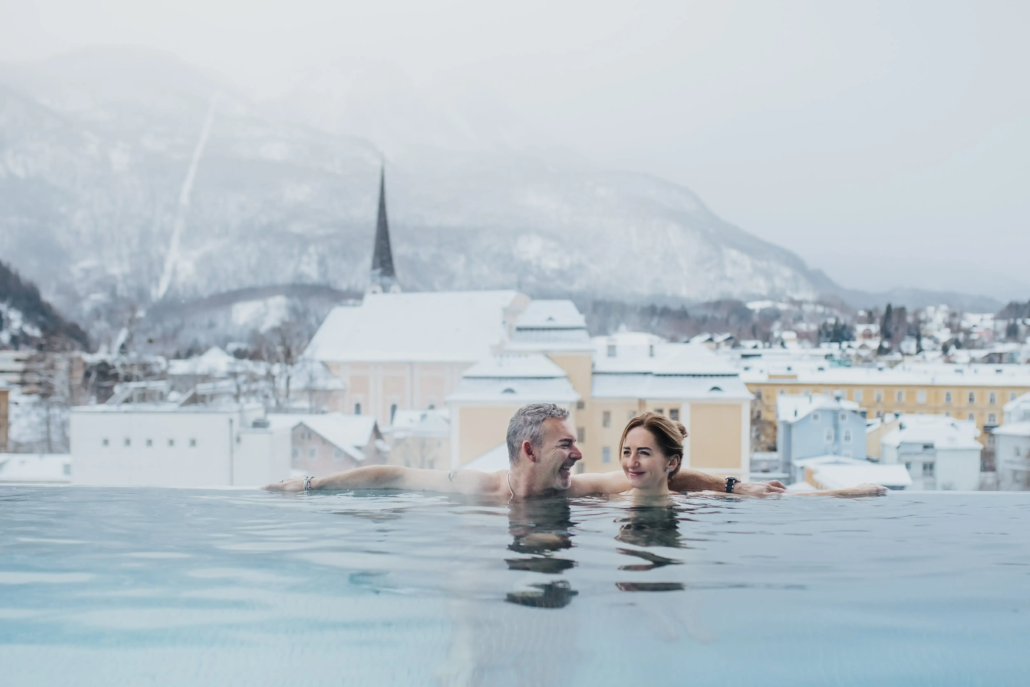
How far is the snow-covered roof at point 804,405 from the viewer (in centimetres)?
→ 1396

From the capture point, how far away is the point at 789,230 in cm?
2320

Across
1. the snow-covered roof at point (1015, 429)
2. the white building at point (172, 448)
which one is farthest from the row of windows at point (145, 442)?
the snow-covered roof at point (1015, 429)

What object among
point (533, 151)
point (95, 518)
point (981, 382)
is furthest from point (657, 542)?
point (533, 151)

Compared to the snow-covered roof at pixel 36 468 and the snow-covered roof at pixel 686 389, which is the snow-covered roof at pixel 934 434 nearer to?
the snow-covered roof at pixel 686 389

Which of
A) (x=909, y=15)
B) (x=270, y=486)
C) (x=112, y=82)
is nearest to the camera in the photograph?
(x=270, y=486)

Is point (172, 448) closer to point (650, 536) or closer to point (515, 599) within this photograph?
point (650, 536)

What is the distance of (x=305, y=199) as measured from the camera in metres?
26.6

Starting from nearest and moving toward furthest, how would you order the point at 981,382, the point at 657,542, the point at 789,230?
the point at 657,542
the point at 981,382
the point at 789,230

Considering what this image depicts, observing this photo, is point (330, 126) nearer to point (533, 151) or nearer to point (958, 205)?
point (533, 151)

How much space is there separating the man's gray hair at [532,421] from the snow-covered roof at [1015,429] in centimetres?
1460

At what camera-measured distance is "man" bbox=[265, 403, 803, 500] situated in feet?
6.30

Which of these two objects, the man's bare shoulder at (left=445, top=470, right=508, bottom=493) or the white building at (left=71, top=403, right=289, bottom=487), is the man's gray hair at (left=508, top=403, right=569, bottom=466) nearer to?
the man's bare shoulder at (left=445, top=470, right=508, bottom=493)

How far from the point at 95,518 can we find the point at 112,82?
2670 centimetres

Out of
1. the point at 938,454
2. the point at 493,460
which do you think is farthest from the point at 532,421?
the point at 938,454
